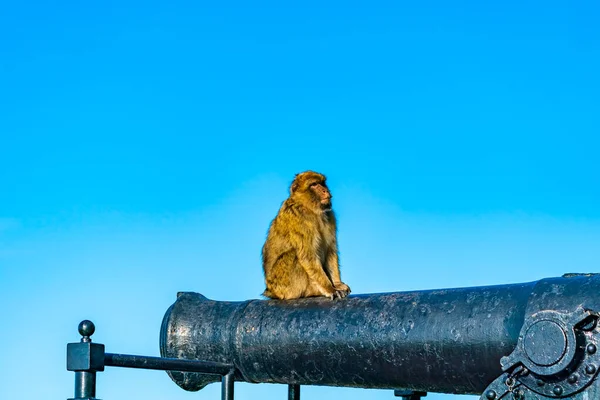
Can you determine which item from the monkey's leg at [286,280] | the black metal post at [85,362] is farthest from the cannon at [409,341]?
the monkey's leg at [286,280]

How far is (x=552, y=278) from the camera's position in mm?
4504

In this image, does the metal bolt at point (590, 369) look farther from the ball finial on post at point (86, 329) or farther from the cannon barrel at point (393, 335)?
the ball finial on post at point (86, 329)

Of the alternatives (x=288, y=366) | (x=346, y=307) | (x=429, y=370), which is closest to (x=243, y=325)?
(x=288, y=366)

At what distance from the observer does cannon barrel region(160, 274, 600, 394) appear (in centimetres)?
420

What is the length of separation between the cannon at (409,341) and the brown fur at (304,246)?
2.36m

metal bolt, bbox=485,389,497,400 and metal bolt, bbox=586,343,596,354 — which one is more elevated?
metal bolt, bbox=586,343,596,354

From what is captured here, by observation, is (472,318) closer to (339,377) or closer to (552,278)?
(552,278)

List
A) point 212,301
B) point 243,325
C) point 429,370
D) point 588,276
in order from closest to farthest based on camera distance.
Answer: point 588,276, point 429,370, point 243,325, point 212,301

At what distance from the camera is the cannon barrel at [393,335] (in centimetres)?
420

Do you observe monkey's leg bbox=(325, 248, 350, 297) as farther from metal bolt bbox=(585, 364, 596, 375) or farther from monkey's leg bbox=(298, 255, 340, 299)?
metal bolt bbox=(585, 364, 596, 375)

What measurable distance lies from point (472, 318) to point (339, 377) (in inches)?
42.7

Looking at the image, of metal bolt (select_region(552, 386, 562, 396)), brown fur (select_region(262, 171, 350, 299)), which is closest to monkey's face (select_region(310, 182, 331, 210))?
brown fur (select_region(262, 171, 350, 299))

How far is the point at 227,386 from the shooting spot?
6.07 m

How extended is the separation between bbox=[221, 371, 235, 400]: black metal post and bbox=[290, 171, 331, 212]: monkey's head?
4.01 metres
